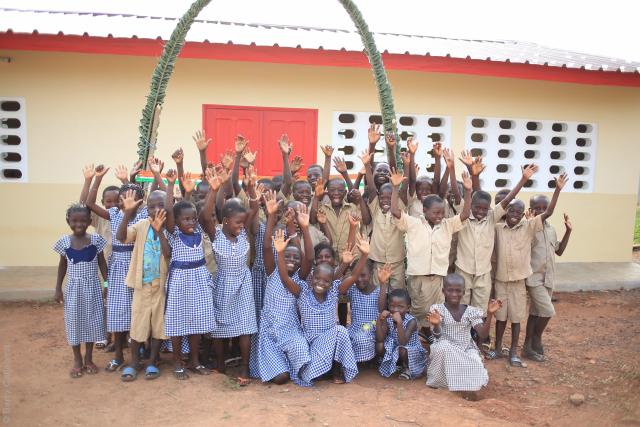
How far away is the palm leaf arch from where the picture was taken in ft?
13.3

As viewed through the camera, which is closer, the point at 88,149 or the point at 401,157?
the point at 401,157

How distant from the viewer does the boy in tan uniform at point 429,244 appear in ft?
13.2

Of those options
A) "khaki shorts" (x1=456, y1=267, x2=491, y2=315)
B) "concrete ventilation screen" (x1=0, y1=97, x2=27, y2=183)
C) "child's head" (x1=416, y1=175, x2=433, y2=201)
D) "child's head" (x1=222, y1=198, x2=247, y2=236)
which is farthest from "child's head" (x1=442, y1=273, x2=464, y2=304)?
"concrete ventilation screen" (x1=0, y1=97, x2=27, y2=183)

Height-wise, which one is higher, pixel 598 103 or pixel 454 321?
pixel 598 103

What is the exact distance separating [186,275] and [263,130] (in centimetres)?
354

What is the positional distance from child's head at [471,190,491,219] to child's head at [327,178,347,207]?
97cm

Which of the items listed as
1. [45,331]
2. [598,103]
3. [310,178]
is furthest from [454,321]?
[598,103]

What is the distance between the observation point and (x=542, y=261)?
433 centimetres

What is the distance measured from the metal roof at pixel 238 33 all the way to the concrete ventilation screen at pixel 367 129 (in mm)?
878

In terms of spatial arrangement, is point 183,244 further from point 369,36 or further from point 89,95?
point 89,95

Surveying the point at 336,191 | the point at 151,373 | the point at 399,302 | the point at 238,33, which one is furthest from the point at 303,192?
the point at 238,33

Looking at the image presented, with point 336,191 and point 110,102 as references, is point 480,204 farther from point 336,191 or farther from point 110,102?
point 110,102

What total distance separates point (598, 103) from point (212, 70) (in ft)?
17.0

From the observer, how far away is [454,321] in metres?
3.75
